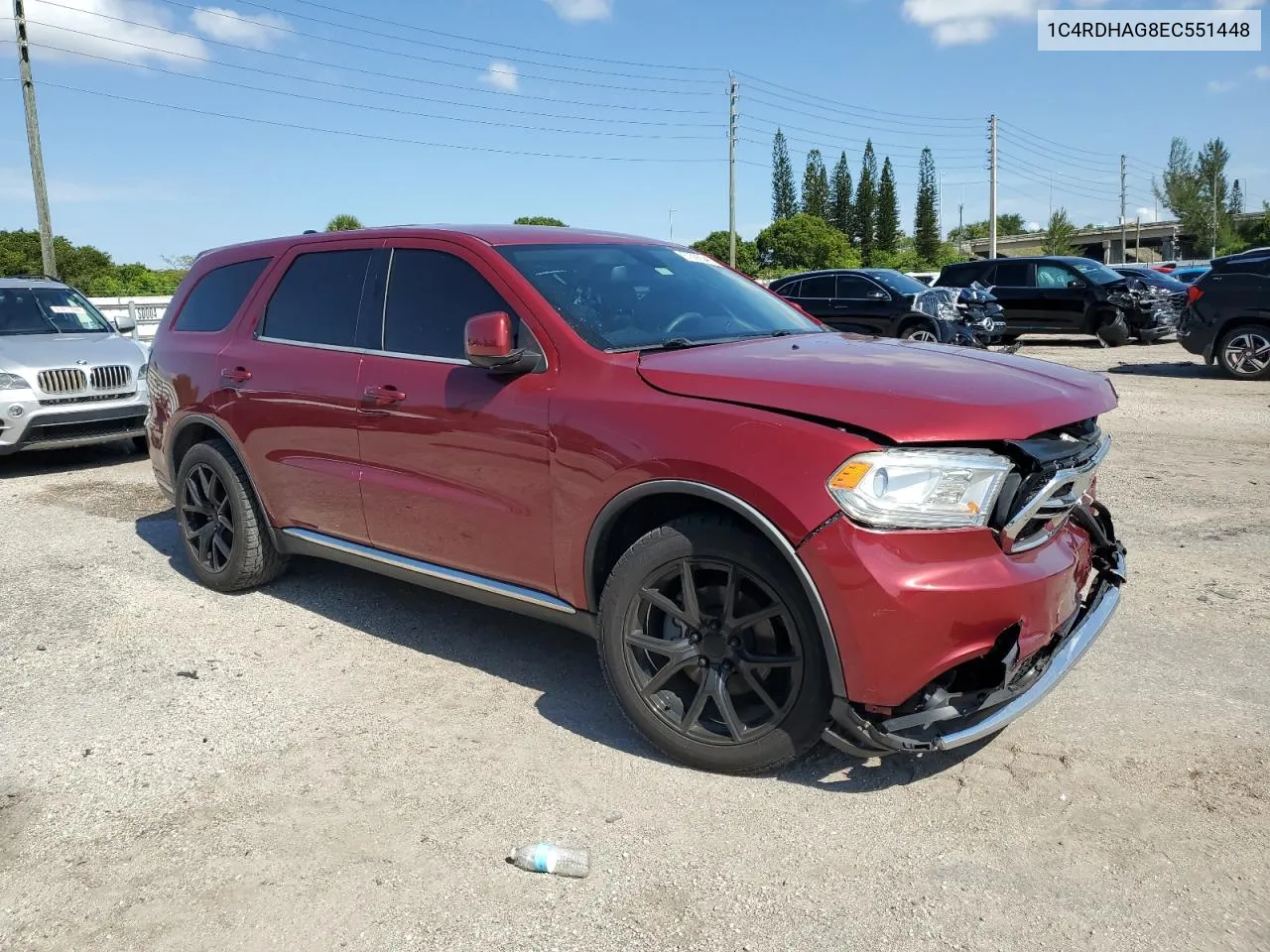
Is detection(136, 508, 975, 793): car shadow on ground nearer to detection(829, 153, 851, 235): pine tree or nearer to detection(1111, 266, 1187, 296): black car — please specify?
detection(1111, 266, 1187, 296): black car

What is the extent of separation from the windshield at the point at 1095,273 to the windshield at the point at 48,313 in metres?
15.5

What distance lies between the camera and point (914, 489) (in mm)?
Result: 2928

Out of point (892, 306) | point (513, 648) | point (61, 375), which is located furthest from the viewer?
point (892, 306)

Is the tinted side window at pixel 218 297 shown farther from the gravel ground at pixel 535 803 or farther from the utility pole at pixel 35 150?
the utility pole at pixel 35 150

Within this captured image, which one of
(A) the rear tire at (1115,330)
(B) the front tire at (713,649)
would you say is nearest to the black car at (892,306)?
(A) the rear tire at (1115,330)

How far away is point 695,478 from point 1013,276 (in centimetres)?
1732

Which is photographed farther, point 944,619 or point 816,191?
point 816,191

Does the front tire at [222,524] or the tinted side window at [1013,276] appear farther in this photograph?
the tinted side window at [1013,276]

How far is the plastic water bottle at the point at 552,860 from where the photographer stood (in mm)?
2896

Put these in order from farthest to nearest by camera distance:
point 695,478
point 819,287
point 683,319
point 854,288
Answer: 1. point 819,287
2. point 854,288
3. point 683,319
4. point 695,478

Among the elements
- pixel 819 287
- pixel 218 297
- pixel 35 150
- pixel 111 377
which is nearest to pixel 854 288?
pixel 819 287

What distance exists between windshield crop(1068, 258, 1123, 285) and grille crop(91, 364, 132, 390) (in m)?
15.5

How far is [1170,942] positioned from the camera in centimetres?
251

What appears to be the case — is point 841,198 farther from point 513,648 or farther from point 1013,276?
point 513,648
